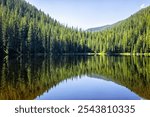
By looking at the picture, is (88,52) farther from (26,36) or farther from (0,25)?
(0,25)

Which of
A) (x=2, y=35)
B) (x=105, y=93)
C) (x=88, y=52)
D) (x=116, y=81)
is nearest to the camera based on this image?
(x=105, y=93)

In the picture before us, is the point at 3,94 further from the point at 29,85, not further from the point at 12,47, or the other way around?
the point at 12,47

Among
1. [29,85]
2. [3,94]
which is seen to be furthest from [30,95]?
[29,85]

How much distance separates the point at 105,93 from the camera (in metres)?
17.1

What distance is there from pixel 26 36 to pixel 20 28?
479cm

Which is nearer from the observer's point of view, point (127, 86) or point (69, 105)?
point (69, 105)

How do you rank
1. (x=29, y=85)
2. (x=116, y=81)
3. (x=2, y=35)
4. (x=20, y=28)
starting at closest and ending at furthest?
(x=29, y=85), (x=116, y=81), (x=2, y=35), (x=20, y=28)

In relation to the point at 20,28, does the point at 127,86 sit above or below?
Answer: below

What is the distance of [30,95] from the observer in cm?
1516

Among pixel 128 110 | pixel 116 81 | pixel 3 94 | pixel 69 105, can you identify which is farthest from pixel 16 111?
pixel 116 81

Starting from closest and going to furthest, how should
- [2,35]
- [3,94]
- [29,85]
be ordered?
[3,94] → [29,85] → [2,35]

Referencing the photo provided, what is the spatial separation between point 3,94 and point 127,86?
7.83 meters

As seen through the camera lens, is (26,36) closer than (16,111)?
No

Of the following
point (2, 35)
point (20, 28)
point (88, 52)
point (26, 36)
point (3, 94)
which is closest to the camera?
point (3, 94)
